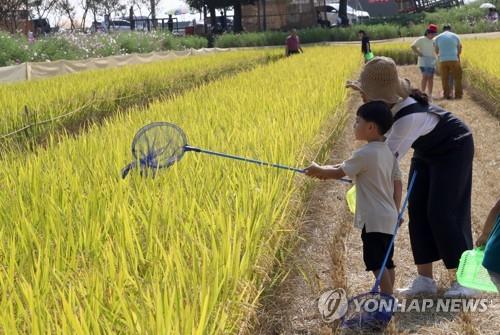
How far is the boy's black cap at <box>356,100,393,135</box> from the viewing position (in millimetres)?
2518

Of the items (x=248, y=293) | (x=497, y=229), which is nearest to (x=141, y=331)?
(x=248, y=293)

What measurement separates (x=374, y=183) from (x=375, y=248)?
0.94 ft

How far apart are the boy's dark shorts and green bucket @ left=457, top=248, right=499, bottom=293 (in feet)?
1.31

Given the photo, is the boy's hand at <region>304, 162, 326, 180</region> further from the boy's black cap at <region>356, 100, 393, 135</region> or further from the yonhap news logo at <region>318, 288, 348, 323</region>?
the yonhap news logo at <region>318, 288, 348, 323</region>

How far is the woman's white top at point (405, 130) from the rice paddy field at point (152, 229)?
1.85 feet

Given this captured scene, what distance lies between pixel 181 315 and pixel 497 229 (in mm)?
1098

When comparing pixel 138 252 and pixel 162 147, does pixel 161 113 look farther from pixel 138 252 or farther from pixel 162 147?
pixel 138 252

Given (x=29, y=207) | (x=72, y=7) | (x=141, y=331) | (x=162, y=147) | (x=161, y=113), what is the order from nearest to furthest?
(x=141, y=331) → (x=29, y=207) → (x=162, y=147) → (x=161, y=113) → (x=72, y=7)

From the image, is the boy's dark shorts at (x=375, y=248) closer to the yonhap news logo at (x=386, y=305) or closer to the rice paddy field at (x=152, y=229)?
the yonhap news logo at (x=386, y=305)

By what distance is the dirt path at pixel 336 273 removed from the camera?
2.63 m

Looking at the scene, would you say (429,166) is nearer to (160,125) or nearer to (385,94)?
(385,94)

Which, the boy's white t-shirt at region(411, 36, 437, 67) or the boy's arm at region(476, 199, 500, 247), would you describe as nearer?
the boy's arm at region(476, 199, 500, 247)

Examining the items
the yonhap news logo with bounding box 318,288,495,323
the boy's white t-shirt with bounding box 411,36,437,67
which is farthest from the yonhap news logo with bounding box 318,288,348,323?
the boy's white t-shirt with bounding box 411,36,437,67

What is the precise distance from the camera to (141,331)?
4.81 feet
